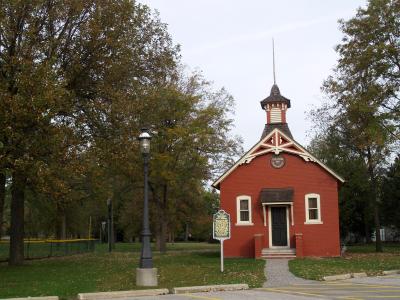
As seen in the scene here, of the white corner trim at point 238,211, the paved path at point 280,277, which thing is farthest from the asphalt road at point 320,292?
the white corner trim at point 238,211

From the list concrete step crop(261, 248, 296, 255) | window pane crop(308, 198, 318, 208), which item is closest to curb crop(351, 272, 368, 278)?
concrete step crop(261, 248, 296, 255)

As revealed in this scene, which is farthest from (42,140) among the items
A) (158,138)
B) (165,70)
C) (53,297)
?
(158,138)

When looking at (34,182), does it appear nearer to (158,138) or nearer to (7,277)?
(7,277)

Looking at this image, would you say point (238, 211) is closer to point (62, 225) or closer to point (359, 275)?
point (359, 275)

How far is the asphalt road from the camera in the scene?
13.3 meters

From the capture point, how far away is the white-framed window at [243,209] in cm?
3200

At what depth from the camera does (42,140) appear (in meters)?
19.8

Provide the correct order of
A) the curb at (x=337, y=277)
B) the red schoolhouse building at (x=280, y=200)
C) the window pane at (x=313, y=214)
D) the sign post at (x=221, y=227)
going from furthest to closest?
1. the window pane at (x=313, y=214)
2. the red schoolhouse building at (x=280, y=200)
3. the sign post at (x=221, y=227)
4. the curb at (x=337, y=277)

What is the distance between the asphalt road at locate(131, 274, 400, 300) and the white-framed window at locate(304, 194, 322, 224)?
1411 cm

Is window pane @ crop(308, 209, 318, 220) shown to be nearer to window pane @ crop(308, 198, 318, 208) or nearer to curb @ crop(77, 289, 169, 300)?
window pane @ crop(308, 198, 318, 208)

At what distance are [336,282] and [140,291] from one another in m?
6.63

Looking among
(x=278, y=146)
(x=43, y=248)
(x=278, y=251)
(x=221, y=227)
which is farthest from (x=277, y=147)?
(x=43, y=248)

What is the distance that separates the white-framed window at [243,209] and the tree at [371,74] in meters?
7.59

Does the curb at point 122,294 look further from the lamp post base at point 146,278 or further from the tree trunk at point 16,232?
the tree trunk at point 16,232
